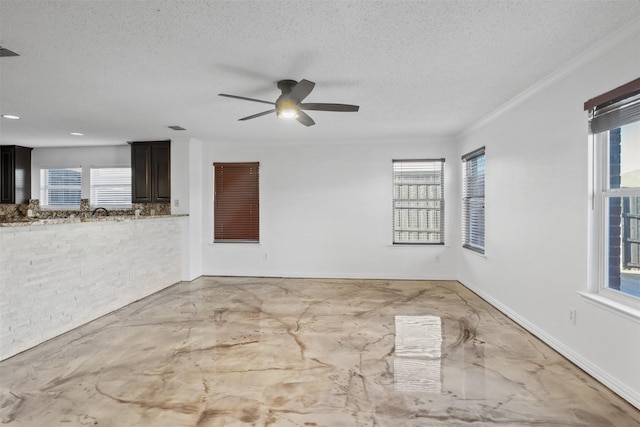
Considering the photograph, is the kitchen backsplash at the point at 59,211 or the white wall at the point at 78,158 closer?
the kitchen backsplash at the point at 59,211

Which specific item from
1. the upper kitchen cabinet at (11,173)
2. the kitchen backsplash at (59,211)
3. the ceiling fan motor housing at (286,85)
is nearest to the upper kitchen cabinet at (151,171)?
the kitchen backsplash at (59,211)

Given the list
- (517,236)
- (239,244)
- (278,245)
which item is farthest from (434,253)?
(239,244)

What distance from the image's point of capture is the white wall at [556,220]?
2162mm

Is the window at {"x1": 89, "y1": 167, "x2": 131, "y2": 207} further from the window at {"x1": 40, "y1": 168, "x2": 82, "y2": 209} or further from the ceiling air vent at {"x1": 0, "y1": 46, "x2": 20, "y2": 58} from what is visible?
the ceiling air vent at {"x1": 0, "y1": 46, "x2": 20, "y2": 58}

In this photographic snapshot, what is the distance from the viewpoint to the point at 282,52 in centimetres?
233

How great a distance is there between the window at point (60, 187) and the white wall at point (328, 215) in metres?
2.75

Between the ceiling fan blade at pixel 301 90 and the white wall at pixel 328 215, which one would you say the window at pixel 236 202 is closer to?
the white wall at pixel 328 215

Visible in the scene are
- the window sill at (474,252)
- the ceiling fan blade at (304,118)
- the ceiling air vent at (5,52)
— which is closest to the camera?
the ceiling air vent at (5,52)

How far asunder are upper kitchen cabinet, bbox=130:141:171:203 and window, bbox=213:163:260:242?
2.74ft

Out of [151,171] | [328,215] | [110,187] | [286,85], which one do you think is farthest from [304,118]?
[110,187]

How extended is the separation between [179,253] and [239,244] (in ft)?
3.38

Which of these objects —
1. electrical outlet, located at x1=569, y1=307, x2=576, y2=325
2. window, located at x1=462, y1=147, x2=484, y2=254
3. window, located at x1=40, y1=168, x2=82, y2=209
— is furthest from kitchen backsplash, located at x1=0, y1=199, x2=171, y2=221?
electrical outlet, located at x1=569, y1=307, x2=576, y2=325

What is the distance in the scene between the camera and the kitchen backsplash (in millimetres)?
5707

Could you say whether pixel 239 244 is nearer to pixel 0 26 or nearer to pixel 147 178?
pixel 147 178
